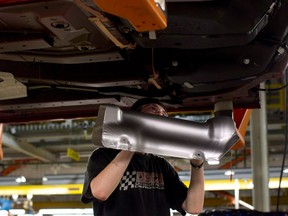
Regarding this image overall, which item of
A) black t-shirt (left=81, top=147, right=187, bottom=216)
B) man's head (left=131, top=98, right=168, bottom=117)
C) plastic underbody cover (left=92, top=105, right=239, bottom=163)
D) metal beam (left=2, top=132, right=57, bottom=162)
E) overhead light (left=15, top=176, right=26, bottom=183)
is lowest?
black t-shirt (left=81, top=147, right=187, bottom=216)

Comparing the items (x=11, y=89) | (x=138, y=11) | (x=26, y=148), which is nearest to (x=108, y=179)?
(x=138, y=11)

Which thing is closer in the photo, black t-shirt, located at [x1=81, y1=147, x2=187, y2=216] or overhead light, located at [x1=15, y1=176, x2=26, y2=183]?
black t-shirt, located at [x1=81, y1=147, x2=187, y2=216]

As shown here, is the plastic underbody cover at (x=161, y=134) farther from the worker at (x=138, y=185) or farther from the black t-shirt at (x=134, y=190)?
the black t-shirt at (x=134, y=190)

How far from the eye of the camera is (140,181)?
2.31 meters

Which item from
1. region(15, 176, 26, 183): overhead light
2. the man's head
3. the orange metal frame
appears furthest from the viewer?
region(15, 176, 26, 183): overhead light

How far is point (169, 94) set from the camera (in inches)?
103

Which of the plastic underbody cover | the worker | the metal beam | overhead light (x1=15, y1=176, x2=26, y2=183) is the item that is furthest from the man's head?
overhead light (x1=15, y1=176, x2=26, y2=183)

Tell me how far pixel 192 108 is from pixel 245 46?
0.74 m

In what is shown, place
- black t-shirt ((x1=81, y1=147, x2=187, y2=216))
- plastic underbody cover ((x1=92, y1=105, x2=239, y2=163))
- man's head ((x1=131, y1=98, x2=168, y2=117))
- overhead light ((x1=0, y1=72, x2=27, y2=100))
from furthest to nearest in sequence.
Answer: overhead light ((x1=0, y1=72, x2=27, y2=100))
man's head ((x1=131, y1=98, x2=168, y2=117))
black t-shirt ((x1=81, y1=147, x2=187, y2=216))
plastic underbody cover ((x1=92, y1=105, x2=239, y2=163))

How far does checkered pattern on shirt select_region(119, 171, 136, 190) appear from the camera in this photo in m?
2.26

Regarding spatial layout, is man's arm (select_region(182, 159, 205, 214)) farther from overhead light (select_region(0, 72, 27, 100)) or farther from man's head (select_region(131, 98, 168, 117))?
overhead light (select_region(0, 72, 27, 100))

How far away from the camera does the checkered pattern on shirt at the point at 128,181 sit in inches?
89.1

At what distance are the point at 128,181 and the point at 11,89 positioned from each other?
0.89 m

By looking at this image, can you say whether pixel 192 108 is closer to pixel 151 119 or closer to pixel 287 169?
pixel 151 119
